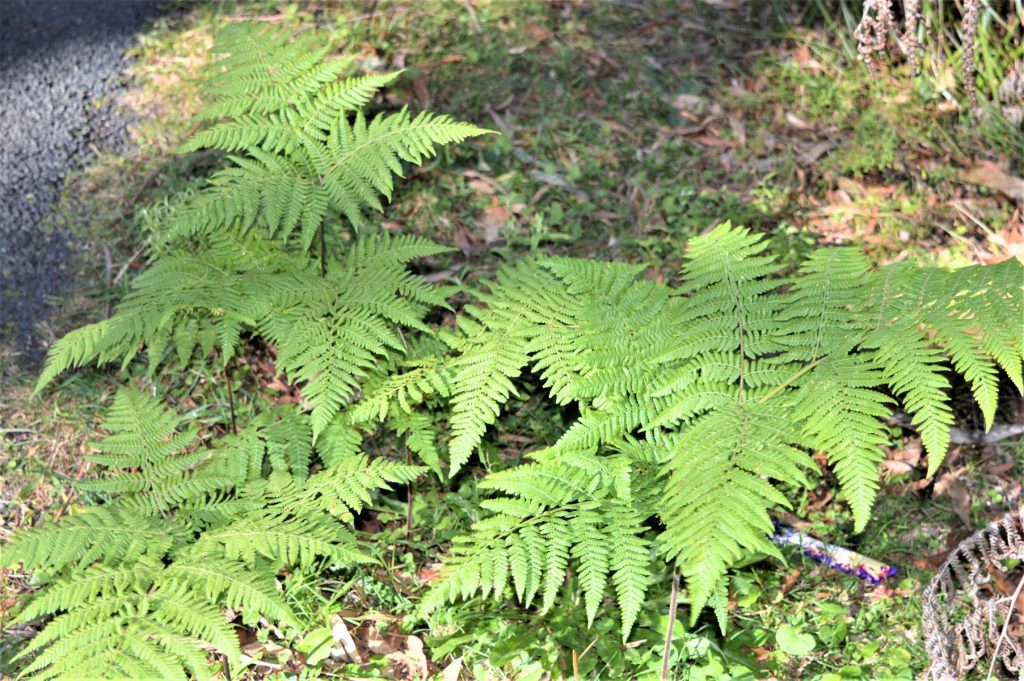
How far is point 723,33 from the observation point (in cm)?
523

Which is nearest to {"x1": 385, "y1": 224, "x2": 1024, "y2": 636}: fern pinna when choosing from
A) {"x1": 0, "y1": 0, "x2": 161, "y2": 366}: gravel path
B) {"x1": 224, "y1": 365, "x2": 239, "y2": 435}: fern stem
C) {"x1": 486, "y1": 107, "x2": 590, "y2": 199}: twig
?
{"x1": 224, "y1": 365, "x2": 239, "y2": 435}: fern stem

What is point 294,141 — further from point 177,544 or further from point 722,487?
point 722,487

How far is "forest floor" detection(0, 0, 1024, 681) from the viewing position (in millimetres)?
3127

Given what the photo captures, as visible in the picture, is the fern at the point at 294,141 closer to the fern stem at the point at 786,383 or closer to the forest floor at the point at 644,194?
the forest floor at the point at 644,194

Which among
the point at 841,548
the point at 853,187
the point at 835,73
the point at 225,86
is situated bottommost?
the point at 841,548

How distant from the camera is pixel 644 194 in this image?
4473mm

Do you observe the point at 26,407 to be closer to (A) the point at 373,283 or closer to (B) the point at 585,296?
(A) the point at 373,283

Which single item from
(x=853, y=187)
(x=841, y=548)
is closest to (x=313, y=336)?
(x=841, y=548)

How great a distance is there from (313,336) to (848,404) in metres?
1.76

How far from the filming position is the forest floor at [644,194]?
3.13m

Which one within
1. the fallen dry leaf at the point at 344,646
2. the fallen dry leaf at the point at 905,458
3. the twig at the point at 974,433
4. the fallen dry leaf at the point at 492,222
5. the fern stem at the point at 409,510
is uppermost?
the fallen dry leaf at the point at 492,222

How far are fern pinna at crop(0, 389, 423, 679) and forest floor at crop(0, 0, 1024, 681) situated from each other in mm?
445

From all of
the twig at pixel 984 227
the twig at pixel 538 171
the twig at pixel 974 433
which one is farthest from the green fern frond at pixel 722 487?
the twig at pixel 984 227

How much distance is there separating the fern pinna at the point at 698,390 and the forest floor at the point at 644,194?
1.43 ft
